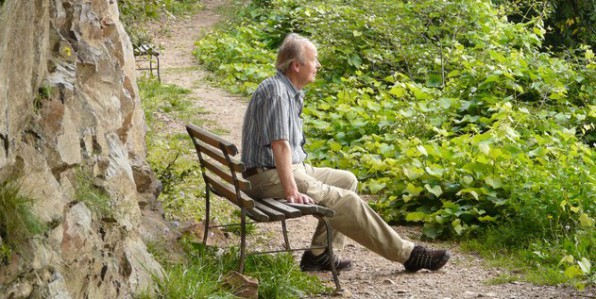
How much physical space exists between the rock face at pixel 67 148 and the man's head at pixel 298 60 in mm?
984

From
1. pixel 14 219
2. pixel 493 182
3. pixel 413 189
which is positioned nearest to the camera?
pixel 14 219

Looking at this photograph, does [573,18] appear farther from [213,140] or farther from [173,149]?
[213,140]

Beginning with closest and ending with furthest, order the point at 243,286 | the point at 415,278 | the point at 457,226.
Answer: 1. the point at 243,286
2. the point at 415,278
3. the point at 457,226

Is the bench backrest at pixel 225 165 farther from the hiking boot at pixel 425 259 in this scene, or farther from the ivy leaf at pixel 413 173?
the ivy leaf at pixel 413 173

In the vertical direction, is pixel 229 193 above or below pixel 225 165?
below

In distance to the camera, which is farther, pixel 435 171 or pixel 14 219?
pixel 435 171

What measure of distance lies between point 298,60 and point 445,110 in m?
5.14

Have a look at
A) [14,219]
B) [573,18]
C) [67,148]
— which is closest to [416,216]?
[67,148]

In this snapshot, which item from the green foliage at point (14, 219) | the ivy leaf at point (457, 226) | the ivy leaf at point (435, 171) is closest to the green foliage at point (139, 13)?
the ivy leaf at point (435, 171)

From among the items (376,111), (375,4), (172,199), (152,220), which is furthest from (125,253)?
(375,4)

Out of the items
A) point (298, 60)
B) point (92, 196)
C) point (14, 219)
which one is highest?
point (298, 60)

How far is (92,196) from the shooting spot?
429cm

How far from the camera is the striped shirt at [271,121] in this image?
5594 mm

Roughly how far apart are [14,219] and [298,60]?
105 inches
